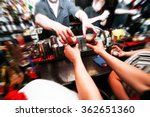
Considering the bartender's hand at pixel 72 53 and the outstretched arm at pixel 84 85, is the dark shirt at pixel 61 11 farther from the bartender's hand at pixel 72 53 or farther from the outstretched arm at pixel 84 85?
the outstretched arm at pixel 84 85

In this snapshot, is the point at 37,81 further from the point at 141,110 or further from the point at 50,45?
the point at 141,110

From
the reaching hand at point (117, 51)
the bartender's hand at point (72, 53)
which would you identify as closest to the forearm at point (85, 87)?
the bartender's hand at point (72, 53)

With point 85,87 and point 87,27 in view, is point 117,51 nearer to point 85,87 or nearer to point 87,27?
point 87,27

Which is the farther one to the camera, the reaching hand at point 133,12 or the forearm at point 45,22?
the reaching hand at point 133,12

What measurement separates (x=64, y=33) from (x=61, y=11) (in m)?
0.15

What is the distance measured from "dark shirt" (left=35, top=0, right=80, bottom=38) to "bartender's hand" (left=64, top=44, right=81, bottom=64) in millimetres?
164

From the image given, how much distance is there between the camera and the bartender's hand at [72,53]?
4.27 ft

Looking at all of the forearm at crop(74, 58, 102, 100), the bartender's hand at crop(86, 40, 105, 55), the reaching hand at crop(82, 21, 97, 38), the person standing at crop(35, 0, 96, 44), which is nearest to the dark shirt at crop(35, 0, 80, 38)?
the person standing at crop(35, 0, 96, 44)

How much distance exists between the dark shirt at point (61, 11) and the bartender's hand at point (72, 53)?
164 mm

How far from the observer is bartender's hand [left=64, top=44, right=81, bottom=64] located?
4.27 feet

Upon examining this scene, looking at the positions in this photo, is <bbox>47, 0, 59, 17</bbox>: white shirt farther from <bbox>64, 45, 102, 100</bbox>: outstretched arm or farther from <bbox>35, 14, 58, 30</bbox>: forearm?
<bbox>64, 45, 102, 100</bbox>: outstretched arm

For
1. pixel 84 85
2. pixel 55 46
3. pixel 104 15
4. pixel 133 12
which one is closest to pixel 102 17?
pixel 104 15

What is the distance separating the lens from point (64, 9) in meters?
1.32

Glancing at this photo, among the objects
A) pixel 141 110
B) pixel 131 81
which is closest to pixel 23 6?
pixel 131 81
